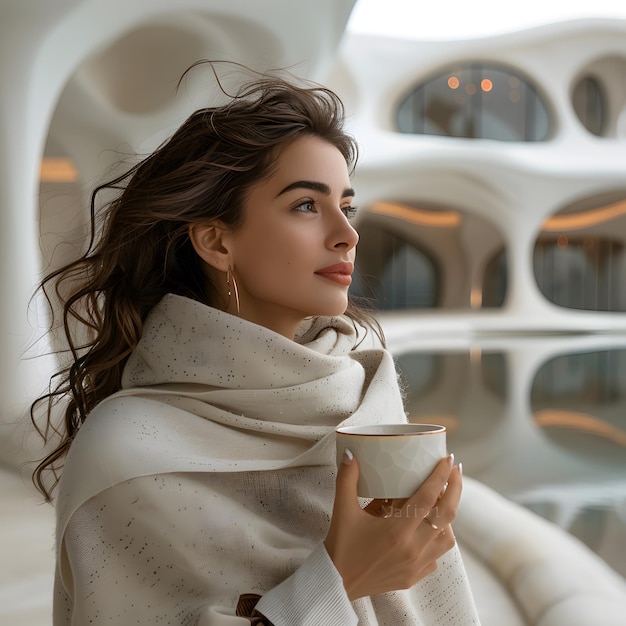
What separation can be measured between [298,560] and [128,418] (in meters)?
0.37

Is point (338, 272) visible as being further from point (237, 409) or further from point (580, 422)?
point (580, 422)

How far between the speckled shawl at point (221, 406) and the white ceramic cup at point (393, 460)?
16cm

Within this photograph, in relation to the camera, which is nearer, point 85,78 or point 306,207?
point 306,207

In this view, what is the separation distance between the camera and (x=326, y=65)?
26.4 ft

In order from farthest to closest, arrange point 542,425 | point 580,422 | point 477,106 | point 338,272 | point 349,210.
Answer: point 477,106 → point 580,422 → point 542,425 → point 349,210 → point 338,272

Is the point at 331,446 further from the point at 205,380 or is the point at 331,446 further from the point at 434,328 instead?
the point at 434,328

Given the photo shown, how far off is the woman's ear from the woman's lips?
188 millimetres

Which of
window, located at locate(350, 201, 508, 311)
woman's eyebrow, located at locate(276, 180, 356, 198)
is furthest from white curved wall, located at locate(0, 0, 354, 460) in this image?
window, located at locate(350, 201, 508, 311)

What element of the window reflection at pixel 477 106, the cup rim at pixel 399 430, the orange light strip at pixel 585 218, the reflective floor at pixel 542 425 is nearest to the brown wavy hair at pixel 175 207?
the cup rim at pixel 399 430

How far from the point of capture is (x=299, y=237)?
1387 mm

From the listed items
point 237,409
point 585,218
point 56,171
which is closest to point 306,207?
point 237,409

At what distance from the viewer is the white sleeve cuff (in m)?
1.10

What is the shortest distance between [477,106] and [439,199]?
16.1 feet

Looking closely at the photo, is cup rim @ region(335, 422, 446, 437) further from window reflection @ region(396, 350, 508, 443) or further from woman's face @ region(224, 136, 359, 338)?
window reflection @ region(396, 350, 508, 443)
